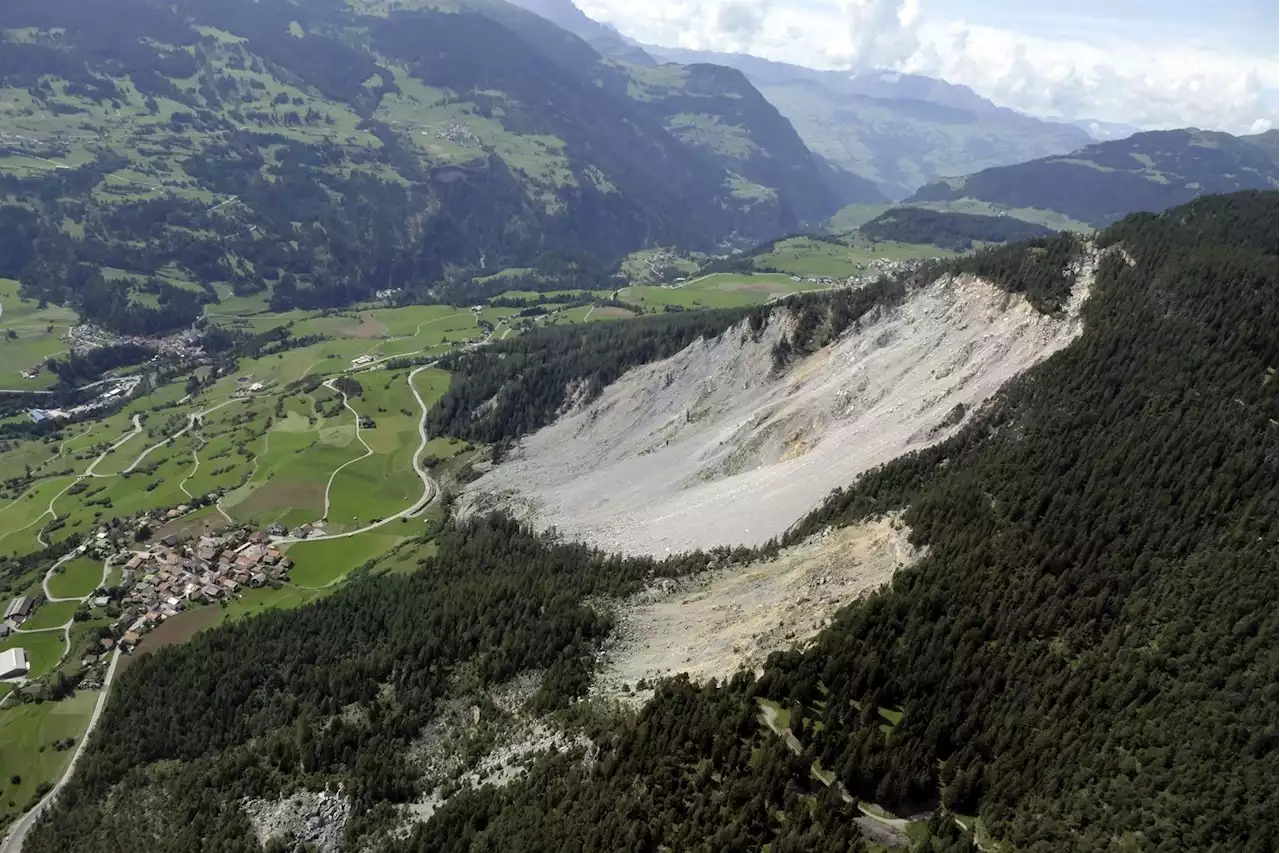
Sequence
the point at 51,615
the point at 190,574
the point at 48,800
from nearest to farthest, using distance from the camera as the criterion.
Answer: the point at 48,800 < the point at 51,615 < the point at 190,574

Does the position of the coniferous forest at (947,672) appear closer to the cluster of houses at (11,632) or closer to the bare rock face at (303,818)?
the bare rock face at (303,818)

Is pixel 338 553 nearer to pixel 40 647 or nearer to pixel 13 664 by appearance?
pixel 40 647

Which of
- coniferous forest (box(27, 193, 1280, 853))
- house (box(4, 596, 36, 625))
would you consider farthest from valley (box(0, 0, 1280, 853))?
house (box(4, 596, 36, 625))

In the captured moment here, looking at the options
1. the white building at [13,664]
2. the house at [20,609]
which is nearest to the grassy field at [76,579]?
the house at [20,609]

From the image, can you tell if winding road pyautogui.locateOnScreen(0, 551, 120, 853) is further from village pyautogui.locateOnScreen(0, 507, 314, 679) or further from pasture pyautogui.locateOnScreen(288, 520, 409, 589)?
pasture pyautogui.locateOnScreen(288, 520, 409, 589)

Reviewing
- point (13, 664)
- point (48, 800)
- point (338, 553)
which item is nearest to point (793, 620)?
point (48, 800)

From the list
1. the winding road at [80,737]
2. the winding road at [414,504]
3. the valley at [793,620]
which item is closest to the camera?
the valley at [793,620]
